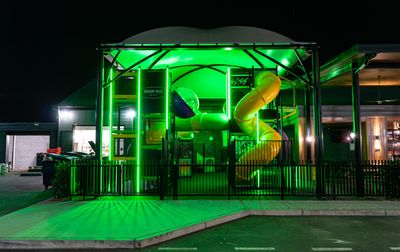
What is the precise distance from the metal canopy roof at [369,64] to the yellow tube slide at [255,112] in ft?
8.95

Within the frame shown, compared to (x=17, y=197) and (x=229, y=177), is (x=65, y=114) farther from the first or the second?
(x=229, y=177)

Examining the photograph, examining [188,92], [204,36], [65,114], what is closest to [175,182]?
[204,36]

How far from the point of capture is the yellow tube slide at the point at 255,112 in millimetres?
12562

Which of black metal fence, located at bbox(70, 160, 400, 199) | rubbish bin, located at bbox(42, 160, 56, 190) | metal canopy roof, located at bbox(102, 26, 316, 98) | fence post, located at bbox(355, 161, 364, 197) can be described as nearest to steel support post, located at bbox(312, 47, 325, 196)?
black metal fence, located at bbox(70, 160, 400, 199)

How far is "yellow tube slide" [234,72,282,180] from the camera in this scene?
12.6 metres

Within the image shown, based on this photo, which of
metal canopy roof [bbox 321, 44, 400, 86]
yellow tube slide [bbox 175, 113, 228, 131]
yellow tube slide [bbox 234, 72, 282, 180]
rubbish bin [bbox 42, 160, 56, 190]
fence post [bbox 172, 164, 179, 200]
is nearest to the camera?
fence post [bbox 172, 164, 179, 200]

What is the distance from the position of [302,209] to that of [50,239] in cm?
658

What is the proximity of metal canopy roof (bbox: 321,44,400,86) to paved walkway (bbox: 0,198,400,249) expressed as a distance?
209 inches

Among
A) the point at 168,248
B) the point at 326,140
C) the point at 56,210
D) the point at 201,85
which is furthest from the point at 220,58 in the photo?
the point at 168,248

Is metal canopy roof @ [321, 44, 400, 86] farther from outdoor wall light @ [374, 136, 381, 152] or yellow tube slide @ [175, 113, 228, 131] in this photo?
yellow tube slide @ [175, 113, 228, 131]

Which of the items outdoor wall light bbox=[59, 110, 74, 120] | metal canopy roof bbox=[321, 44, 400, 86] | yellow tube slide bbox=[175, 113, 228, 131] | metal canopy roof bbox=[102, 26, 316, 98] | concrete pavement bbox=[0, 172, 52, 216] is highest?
metal canopy roof bbox=[102, 26, 316, 98]

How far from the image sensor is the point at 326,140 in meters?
22.2

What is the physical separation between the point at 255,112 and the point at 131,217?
24.1ft

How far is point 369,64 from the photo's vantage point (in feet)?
42.9
